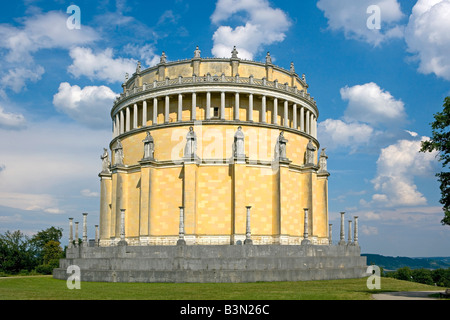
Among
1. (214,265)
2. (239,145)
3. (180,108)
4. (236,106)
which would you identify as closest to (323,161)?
(236,106)

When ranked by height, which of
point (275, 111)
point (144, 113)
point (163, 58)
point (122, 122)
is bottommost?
point (122, 122)

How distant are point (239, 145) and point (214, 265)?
1310cm

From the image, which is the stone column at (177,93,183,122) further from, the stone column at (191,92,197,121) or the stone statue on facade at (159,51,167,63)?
the stone statue on facade at (159,51,167,63)

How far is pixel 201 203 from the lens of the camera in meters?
42.7

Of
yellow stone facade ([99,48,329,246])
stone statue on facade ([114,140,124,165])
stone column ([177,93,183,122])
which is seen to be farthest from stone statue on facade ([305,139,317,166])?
stone statue on facade ([114,140,124,165])

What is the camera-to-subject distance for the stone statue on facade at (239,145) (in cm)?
4221

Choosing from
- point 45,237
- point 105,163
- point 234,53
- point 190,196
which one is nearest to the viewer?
point 190,196

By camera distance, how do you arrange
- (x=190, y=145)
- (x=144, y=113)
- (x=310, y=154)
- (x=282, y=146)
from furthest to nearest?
(x=310, y=154) < (x=144, y=113) < (x=282, y=146) < (x=190, y=145)

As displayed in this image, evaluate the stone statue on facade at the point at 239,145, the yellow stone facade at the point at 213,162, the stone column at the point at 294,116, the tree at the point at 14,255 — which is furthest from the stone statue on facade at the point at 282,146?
the tree at the point at 14,255

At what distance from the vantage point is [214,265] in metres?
33.0

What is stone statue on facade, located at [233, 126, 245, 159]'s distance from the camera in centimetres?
4221

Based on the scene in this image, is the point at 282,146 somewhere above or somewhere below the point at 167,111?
below

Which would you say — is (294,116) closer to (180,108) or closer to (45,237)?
(180,108)
